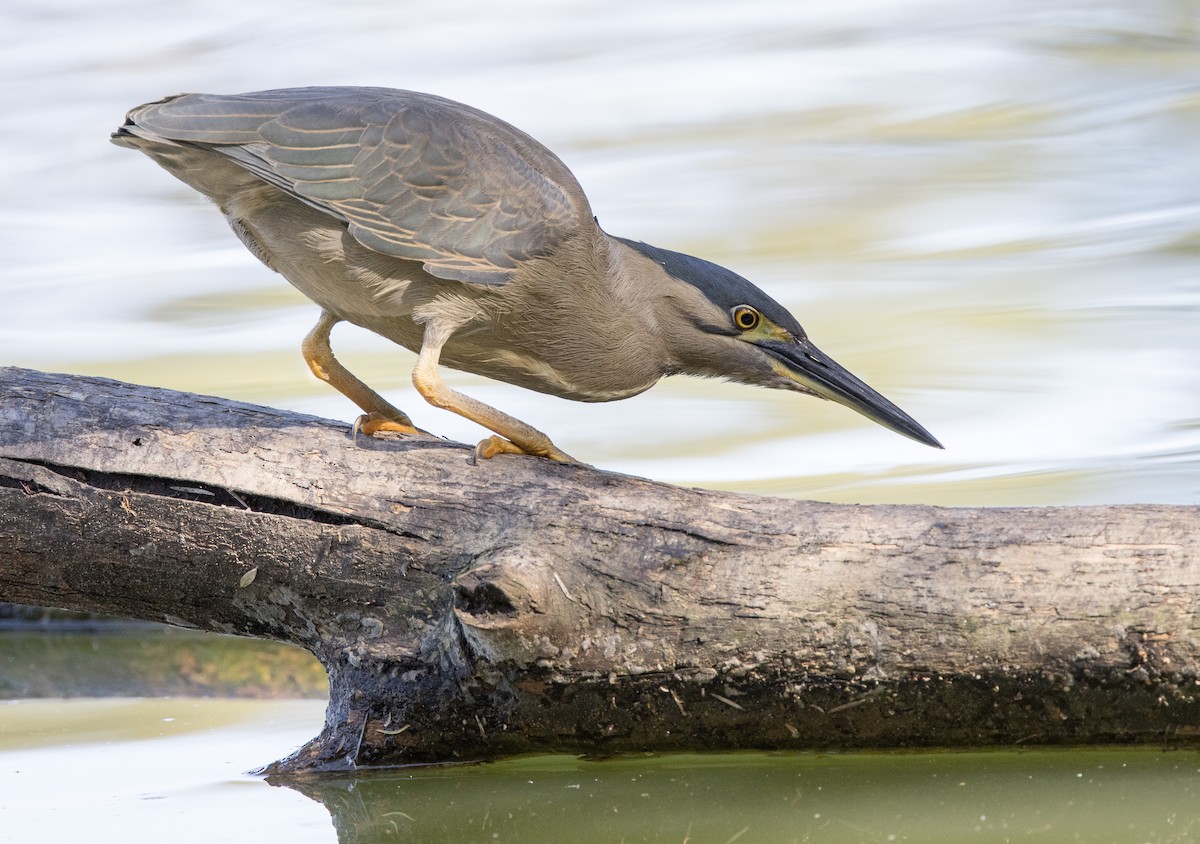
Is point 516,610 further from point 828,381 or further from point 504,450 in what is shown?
point 828,381

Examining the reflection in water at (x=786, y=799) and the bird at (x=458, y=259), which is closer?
the reflection in water at (x=786, y=799)

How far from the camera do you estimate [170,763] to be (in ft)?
12.2

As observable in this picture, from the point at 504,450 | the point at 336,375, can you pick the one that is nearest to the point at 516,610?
the point at 504,450

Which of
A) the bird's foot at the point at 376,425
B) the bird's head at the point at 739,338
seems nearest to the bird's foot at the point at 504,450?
the bird's foot at the point at 376,425

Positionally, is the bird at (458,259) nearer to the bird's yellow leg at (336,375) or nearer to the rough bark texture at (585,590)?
the bird's yellow leg at (336,375)

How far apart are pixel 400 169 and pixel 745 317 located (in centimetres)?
106

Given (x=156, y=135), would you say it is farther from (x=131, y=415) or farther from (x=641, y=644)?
(x=641, y=644)

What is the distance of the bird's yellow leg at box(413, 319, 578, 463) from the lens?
357 centimetres

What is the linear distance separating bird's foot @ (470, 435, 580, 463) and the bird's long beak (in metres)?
0.80

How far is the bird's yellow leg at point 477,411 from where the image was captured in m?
3.57

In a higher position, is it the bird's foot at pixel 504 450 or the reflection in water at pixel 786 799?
the bird's foot at pixel 504 450

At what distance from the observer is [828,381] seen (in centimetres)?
414

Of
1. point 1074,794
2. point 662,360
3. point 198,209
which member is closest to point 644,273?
point 662,360

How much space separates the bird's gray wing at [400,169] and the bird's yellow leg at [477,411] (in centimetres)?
18
